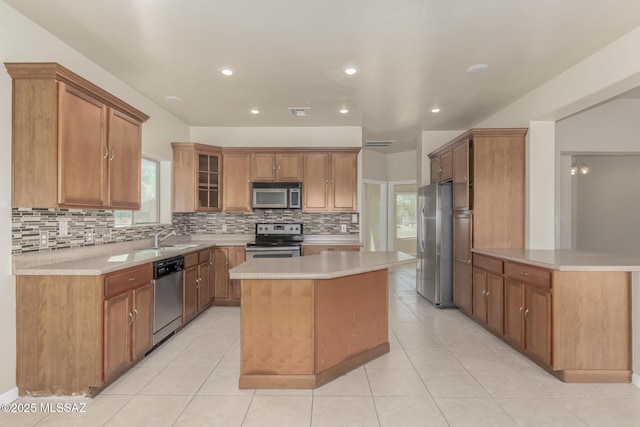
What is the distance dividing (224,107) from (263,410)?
3574mm

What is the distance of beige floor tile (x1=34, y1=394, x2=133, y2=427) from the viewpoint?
212 cm

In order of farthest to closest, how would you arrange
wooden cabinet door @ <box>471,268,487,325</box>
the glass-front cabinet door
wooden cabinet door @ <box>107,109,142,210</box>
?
the glass-front cabinet door
wooden cabinet door @ <box>471,268,487,325</box>
wooden cabinet door @ <box>107,109,142,210</box>

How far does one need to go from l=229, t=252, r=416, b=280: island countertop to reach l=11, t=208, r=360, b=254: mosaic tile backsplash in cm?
147

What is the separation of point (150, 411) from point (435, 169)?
15.2 ft

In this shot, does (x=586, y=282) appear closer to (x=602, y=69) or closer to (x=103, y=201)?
(x=602, y=69)

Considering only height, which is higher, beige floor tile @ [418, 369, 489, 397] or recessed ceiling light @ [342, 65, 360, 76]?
recessed ceiling light @ [342, 65, 360, 76]

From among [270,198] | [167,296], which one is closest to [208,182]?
[270,198]

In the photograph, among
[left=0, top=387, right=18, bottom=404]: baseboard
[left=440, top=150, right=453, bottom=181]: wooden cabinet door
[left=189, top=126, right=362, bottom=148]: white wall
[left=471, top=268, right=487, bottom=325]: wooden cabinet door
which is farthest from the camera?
[left=189, top=126, right=362, bottom=148]: white wall

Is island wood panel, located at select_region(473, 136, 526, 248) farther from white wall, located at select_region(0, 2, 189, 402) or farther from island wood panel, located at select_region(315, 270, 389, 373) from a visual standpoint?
white wall, located at select_region(0, 2, 189, 402)

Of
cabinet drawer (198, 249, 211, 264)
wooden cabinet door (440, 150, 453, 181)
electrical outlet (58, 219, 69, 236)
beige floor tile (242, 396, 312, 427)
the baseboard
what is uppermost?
wooden cabinet door (440, 150, 453, 181)

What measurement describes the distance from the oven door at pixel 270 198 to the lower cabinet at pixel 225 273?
2.33ft

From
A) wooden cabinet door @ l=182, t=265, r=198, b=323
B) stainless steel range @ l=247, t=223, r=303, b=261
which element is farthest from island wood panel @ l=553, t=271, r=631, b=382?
wooden cabinet door @ l=182, t=265, r=198, b=323

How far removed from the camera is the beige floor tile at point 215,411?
6.97ft

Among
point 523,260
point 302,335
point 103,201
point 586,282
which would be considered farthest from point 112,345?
point 586,282
